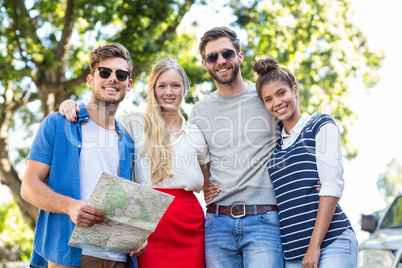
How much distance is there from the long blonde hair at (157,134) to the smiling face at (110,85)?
0.32m

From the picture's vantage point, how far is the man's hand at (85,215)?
2.58 meters

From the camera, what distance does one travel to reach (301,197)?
10.3ft

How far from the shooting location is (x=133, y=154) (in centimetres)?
346

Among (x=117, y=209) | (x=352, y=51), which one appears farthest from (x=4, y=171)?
(x=352, y=51)

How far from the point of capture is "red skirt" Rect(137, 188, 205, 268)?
3309 mm

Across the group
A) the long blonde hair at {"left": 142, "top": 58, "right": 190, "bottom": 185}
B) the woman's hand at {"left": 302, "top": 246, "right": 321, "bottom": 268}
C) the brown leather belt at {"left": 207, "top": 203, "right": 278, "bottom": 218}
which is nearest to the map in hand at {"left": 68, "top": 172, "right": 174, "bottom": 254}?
the long blonde hair at {"left": 142, "top": 58, "right": 190, "bottom": 185}

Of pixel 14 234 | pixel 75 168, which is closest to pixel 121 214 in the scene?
pixel 75 168

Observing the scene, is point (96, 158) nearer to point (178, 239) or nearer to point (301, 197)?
point (178, 239)

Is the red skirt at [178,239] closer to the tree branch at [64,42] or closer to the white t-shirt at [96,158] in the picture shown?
the white t-shirt at [96,158]

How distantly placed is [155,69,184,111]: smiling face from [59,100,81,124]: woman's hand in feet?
2.47

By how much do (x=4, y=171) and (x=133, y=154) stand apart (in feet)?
30.4

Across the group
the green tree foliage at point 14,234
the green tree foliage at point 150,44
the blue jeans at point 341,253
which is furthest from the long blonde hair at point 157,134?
the green tree foliage at point 14,234

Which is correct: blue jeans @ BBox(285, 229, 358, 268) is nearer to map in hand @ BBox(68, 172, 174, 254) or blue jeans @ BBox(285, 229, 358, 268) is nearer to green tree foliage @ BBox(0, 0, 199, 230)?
map in hand @ BBox(68, 172, 174, 254)

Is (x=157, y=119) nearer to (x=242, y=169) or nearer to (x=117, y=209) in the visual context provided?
(x=242, y=169)
